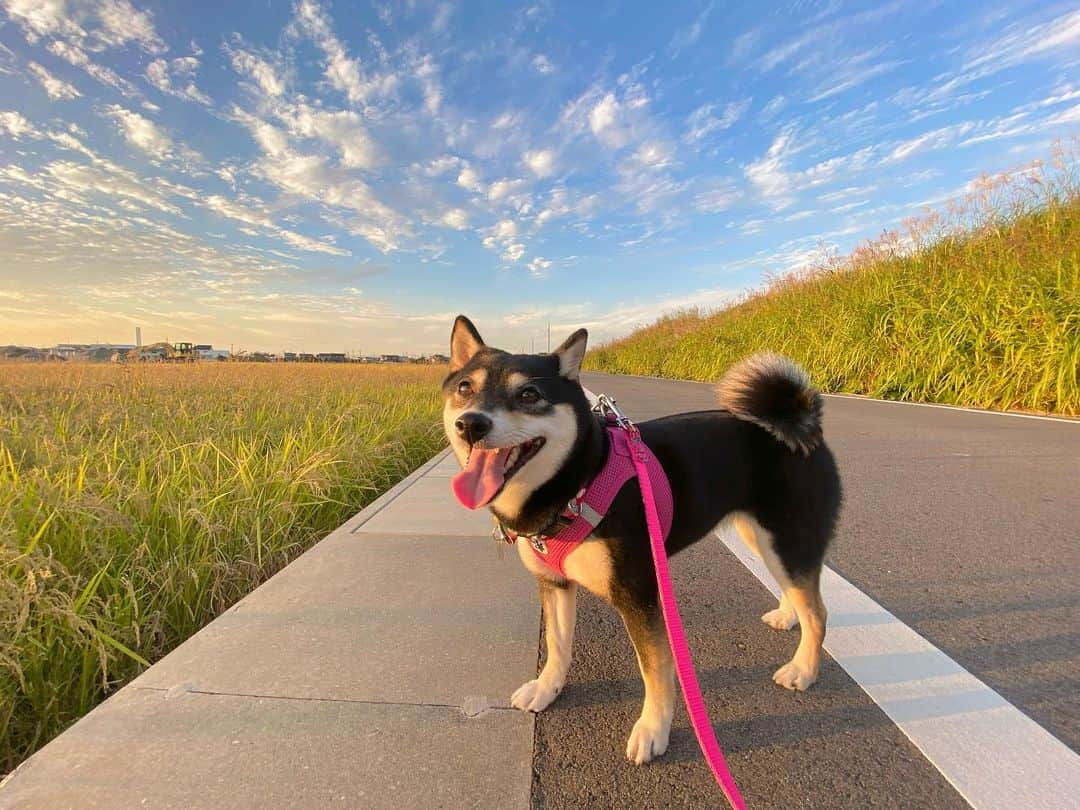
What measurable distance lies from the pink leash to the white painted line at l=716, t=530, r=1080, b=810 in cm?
53

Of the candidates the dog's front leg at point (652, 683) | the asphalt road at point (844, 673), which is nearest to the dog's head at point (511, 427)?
the dog's front leg at point (652, 683)

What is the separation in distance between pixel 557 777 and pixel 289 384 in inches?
424

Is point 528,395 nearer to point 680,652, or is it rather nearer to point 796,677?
point 680,652

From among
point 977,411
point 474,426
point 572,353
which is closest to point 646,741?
point 474,426

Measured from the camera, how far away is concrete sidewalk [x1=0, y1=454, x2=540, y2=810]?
1.39 meters

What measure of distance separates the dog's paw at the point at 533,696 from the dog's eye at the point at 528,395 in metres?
1.01

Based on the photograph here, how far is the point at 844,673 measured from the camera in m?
1.97

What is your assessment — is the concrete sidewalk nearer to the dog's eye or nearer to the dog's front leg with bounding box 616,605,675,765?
the dog's front leg with bounding box 616,605,675,765

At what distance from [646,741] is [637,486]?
808 millimetres

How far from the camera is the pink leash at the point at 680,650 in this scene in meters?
1.31

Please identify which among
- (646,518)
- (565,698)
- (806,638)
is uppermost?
(646,518)

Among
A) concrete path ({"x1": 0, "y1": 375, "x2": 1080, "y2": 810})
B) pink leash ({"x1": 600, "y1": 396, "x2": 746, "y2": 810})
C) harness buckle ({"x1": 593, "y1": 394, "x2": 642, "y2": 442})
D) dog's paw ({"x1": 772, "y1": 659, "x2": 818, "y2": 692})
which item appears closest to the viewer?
pink leash ({"x1": 600, "y1": 396, "x2": 746, "y2": 810})

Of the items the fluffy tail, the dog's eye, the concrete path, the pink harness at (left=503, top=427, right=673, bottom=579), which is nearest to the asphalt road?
the concrete path

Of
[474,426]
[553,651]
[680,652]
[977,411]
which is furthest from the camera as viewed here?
[977,411]
